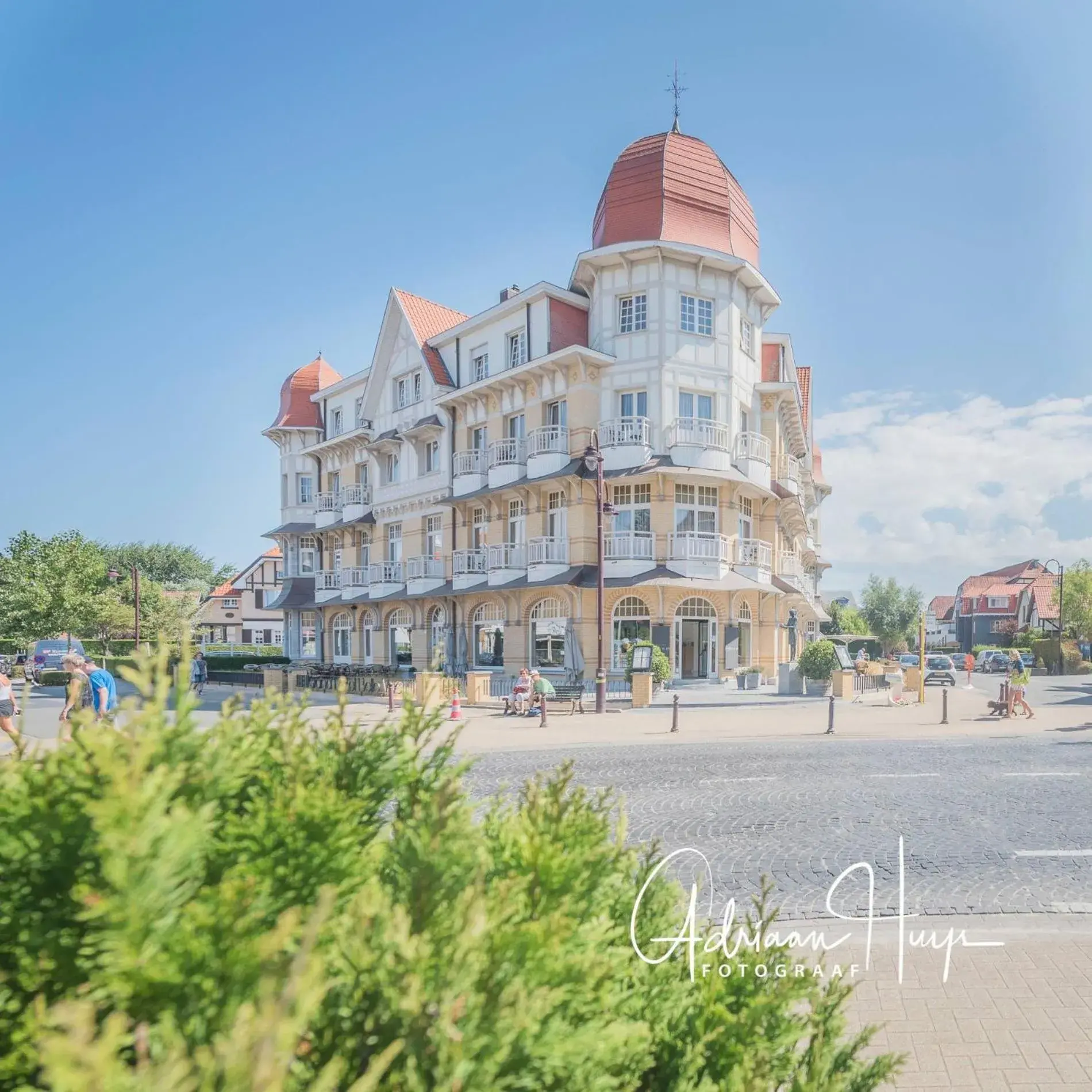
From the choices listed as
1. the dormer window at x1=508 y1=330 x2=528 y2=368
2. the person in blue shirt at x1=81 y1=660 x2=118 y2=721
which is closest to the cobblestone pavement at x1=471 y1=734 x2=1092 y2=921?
the person in blue shirt at x1=81 y1=660 x2=118 y2=721

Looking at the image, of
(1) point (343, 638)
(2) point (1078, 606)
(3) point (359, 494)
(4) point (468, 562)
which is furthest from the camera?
(2) point (1078, 606)

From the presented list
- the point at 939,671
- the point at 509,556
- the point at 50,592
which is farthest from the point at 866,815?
the point at 50,592

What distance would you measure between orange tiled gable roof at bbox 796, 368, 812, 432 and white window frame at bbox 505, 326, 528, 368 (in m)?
18.6

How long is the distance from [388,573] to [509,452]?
31.9 feet

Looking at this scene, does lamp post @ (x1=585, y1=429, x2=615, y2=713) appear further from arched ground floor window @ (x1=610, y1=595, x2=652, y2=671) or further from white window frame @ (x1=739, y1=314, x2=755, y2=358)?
white window frame @ (x1=739, y1=314, x2=755, y2=358)

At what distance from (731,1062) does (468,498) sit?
29.0 metres

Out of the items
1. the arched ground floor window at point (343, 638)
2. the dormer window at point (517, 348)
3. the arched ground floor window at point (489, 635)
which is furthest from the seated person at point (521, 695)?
the arched ground floor window at point (343, 638)

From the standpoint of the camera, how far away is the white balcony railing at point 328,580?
3944 cm

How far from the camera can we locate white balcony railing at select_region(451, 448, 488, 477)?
31359mm

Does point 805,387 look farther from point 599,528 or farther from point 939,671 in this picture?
point 599,528

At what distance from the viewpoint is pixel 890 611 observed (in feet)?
238

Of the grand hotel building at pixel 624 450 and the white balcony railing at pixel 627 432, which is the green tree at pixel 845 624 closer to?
the grand hotel building at pixel 624 450

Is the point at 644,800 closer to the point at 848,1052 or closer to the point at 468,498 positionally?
the point at 848,1052

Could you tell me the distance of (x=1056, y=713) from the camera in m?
22.0
